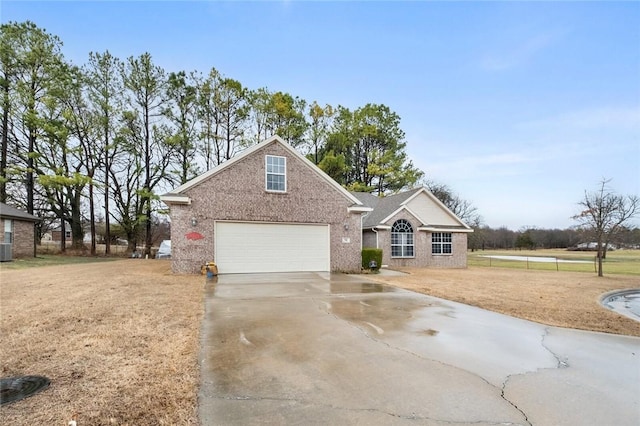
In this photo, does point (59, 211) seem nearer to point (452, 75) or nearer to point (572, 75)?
point (452, 75)

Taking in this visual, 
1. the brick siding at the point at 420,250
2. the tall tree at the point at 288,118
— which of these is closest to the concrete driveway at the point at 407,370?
the brick siding at the point at 420,250

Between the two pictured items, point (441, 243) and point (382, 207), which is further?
point (382, 207)

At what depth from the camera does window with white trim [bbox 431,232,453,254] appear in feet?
72.6

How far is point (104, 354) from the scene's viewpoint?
14.8 ft

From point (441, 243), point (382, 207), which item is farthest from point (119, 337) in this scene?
point (441, 243)

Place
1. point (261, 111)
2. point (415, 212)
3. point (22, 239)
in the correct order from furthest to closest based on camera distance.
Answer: point (261, 111), point (415, 212), point (22, 239)

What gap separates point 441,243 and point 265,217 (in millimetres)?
12973

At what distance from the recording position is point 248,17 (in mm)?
13570

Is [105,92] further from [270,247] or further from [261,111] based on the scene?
[270,247]

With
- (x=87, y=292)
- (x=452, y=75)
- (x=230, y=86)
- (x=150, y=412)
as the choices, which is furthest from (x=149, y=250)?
(x=150, y=412)

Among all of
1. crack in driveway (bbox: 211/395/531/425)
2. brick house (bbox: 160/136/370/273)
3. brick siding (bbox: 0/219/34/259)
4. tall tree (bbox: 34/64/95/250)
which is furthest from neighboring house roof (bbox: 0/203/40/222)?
crack in driveway (bbox: 211/395/531/425)

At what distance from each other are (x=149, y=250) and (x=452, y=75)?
26598mm

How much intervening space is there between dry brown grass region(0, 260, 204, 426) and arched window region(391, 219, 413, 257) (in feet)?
47.7

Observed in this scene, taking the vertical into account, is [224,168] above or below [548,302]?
above
